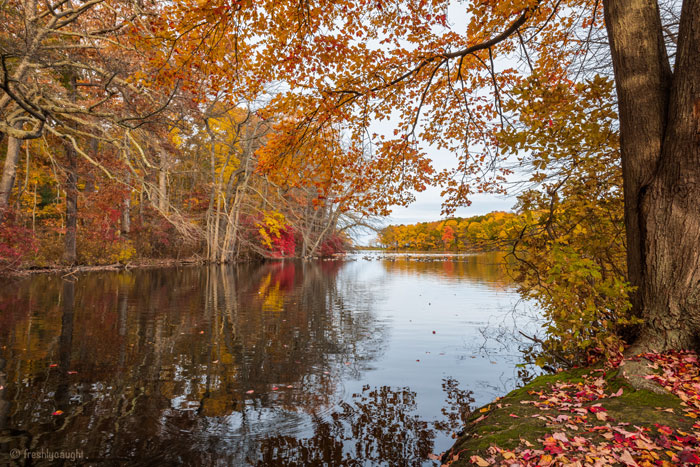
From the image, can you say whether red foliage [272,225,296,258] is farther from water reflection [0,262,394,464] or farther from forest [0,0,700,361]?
water reflection [0,262,394,464]

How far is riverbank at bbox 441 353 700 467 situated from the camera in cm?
254

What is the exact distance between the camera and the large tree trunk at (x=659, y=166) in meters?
3.53

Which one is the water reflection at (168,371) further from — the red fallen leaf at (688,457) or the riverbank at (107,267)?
the riverbank at (107,267)

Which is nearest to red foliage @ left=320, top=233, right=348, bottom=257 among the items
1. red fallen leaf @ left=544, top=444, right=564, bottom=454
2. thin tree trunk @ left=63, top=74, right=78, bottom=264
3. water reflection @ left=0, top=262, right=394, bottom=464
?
thin tree trunk @ left=63, top=74, right=78, bottom=264

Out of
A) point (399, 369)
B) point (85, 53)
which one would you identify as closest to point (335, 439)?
point (399, 369)

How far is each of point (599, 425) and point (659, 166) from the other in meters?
2.56

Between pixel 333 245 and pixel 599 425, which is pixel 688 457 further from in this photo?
pixel 333 245

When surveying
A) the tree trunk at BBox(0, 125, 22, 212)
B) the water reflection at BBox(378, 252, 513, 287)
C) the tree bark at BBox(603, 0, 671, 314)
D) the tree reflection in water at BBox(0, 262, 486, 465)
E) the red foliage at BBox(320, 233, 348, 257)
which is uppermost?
the tree trunk at BBox(0, 125, 22, 212)

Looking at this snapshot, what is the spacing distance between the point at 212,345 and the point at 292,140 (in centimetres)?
417

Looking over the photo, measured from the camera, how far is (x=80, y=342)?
6.96 meters

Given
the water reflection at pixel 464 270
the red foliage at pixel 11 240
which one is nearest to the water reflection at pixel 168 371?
the red foliage at pixel 11 240

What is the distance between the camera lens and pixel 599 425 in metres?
2.97

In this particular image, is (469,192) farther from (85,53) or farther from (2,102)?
(85,53)

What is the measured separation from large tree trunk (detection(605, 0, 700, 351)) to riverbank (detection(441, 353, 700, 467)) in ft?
1.56
